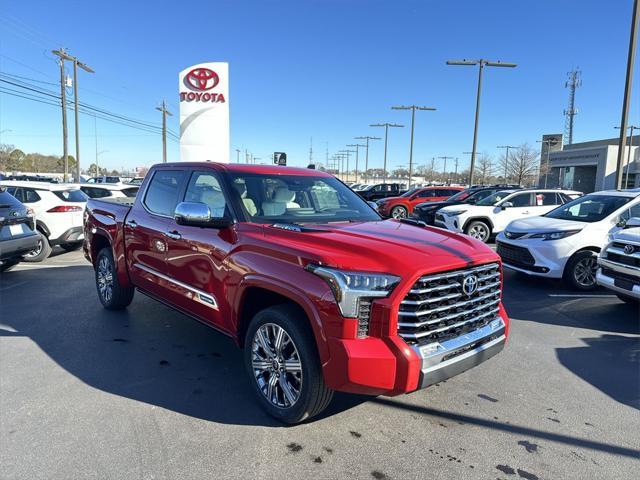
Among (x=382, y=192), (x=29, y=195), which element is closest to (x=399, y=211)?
(x=382, y=192)

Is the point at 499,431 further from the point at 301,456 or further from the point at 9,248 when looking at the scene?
the point at 9,248

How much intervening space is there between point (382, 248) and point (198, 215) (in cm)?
149

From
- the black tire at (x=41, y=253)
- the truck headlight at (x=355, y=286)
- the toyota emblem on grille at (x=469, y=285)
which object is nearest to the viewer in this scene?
the truck headlight at (x=355, y=286)

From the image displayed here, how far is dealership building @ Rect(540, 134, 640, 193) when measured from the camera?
50.6 meters

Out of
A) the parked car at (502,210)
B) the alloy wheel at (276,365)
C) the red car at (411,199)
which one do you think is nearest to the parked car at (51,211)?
the alloy wheel at (276,365)

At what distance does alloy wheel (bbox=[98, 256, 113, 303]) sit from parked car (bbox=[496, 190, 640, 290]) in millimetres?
6332

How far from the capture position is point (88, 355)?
14.5 feet

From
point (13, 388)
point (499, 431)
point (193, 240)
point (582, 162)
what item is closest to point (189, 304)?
point (193, 240)

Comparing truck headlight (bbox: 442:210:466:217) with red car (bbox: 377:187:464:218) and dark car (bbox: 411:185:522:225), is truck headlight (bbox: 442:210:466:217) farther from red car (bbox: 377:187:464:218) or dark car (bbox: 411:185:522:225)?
red car (bbox: 377:187:464:218)

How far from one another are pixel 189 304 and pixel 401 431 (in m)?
2.16

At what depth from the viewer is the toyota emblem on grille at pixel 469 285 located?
301 cm

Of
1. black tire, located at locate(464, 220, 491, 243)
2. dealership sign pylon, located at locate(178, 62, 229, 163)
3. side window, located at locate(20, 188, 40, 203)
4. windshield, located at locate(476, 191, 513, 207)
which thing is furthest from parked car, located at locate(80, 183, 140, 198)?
windshield, located at locate(476, 191, 513, 207)

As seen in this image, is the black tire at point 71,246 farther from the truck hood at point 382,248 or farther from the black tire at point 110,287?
the truck hood at point 382,248

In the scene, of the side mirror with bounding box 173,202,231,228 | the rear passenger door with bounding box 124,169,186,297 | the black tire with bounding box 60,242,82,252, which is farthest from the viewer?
the black tire with bounding box 60,242,82,252
